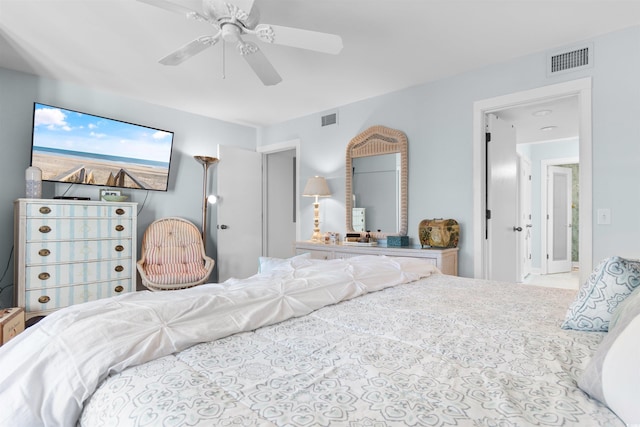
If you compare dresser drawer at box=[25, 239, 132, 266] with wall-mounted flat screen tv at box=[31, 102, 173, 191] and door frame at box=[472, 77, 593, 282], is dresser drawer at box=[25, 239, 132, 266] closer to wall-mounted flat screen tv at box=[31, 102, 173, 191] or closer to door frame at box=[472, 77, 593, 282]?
wall-mounted flat screen tv at box=[31, 102, 173, 191]

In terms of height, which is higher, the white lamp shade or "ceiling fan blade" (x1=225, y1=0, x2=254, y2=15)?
"ceiling fan blade" (x1=225, y1=0, x2=254, y2=15)

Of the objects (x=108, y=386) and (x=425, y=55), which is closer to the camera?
(x=108, y=386)

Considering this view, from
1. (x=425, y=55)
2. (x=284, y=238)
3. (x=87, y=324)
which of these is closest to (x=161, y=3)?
(x=87, y=324)

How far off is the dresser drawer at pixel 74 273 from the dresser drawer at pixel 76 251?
5 cm

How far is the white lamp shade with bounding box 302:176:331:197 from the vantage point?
414cm

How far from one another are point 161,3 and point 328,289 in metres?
1.59

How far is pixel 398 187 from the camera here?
12.2ft

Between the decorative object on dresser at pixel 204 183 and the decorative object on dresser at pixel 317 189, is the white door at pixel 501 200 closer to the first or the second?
the decorative object on dresser at pixel 317 189

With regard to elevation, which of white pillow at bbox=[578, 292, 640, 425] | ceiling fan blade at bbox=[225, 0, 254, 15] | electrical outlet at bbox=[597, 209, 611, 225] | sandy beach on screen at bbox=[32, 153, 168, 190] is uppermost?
ceiling fan blade at bbox=[225, 0, 254, 15]

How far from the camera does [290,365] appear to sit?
896 mm

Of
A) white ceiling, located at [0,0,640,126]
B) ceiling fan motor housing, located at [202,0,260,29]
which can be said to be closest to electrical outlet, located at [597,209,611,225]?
white ceiling, located at [0,0,640,126]

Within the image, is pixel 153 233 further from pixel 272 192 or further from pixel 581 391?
pixel 581 391

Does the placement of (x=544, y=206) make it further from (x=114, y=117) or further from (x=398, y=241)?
(x=114, y=117)

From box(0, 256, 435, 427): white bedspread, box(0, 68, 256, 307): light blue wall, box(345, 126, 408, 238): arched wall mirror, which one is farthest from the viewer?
box(345, 126, 408, 238): arched wall mirror
